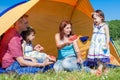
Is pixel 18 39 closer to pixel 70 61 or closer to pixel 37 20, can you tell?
pixel 70 61

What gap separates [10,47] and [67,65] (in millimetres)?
1061

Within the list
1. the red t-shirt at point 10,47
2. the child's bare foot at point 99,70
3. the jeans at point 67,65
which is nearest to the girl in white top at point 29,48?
the red t-shirt at point 10,47

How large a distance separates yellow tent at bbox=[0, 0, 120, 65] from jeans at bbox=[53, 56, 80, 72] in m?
1.60

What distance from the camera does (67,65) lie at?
7.48 m

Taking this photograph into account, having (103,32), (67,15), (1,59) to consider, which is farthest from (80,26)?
(1,59)

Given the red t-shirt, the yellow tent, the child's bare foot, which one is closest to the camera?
the child's bare foot

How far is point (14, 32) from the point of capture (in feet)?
25.2

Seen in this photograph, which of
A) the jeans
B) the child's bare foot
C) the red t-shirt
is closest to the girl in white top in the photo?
the red t-shirt

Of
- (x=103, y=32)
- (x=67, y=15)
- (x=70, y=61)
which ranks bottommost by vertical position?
(x=70, y=61)

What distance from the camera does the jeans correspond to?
746 centimetres

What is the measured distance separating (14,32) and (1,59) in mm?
750

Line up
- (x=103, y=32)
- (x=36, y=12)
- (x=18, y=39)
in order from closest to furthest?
(x=18, y=39), (x=103, y=32), (x=36, y=12)

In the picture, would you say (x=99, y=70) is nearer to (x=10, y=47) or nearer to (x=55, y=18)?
(x=10, y=47)

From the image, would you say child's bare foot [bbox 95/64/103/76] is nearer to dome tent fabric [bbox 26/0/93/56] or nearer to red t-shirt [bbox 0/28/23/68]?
red t-shirt [bbox 0/28/23/68]
